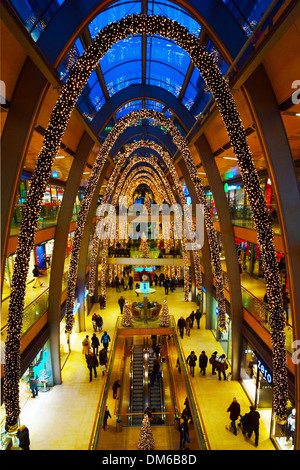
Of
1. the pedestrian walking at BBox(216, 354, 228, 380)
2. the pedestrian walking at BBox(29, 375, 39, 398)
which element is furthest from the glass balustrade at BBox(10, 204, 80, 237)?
the pedestrian walking at BBox(216, 354, 228, 380)

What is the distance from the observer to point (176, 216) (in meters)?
23.3

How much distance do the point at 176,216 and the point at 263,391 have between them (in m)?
13.6

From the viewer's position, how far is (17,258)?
732 cm

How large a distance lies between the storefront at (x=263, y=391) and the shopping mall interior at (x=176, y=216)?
0.25 feet

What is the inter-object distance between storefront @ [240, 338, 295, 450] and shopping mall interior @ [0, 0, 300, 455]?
75mm

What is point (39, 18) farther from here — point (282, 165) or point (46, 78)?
point (282, 165)

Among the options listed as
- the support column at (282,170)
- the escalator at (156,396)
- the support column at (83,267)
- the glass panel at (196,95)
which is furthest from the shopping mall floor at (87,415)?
the glass panel at (196,95)

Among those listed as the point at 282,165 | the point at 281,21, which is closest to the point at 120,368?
the point at 282,165

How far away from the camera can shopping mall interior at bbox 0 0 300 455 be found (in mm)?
7371

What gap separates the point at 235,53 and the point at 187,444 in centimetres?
1310

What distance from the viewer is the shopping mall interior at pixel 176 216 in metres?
7.37

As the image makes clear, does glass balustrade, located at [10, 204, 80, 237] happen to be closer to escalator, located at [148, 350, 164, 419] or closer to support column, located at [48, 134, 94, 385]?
support column, located at [48, 134, 94, 385]

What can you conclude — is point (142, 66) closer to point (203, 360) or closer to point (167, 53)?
point (167, 53)

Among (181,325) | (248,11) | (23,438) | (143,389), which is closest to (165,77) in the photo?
(248,11)
